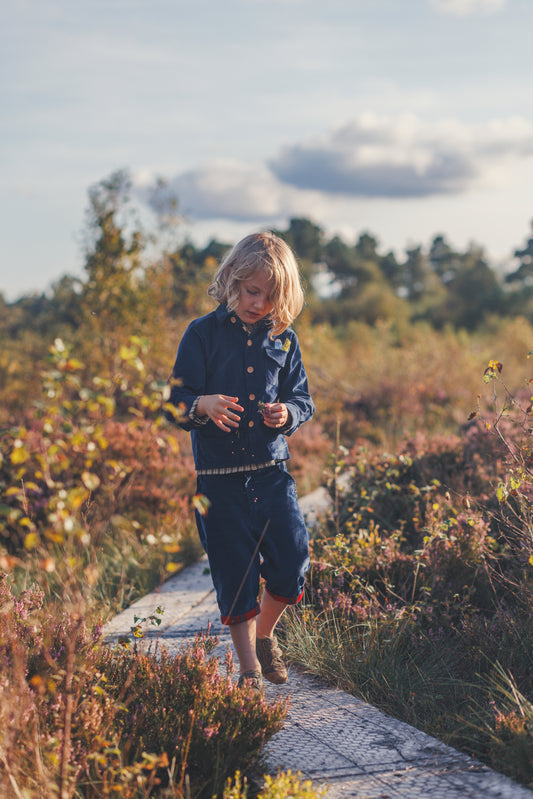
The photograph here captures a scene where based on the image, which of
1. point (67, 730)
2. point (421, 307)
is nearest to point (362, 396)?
point (67, 730)

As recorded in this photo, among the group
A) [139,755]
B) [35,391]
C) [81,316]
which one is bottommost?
[139,755]

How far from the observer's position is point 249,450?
291 cm

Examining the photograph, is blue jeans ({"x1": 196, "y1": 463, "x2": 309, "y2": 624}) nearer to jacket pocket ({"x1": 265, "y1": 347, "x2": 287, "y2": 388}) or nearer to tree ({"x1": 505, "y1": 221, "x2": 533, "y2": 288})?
jacket pocket ({"x1": 265, "y1": 347, "x2": 287, "y2": 388})

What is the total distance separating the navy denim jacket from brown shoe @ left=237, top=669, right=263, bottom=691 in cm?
83

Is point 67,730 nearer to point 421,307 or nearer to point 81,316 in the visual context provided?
point 81,316

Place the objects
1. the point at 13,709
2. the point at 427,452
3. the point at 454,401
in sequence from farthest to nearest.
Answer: the point at 454,401
the point at 427,452
the point at 13,709

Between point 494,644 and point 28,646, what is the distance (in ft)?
6.55

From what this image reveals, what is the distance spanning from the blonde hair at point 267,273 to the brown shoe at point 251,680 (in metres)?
1.42

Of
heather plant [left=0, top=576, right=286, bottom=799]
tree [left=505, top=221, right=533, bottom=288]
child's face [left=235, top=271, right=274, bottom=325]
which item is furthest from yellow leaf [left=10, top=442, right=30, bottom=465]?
tree [left=505, top=221, right=533, bottom=288]

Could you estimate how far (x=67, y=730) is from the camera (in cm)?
181

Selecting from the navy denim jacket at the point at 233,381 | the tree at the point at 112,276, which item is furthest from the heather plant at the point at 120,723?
the tree at the point at 112,276

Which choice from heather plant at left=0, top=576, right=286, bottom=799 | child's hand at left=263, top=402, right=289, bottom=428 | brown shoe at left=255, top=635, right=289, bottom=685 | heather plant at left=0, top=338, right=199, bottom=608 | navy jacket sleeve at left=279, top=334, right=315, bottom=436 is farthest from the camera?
navy jacket sleeve at left=279, top=334, right=315, bottom=436

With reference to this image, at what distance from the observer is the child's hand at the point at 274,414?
284cm

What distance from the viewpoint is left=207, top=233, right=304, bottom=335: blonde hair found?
288cm
